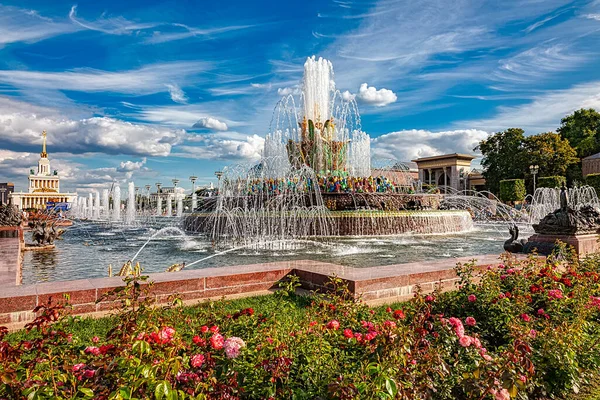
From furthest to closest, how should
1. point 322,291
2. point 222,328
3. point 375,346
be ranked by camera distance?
point 322,291 < point 222,328 < point 375,346

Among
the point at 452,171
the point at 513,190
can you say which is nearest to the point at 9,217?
the point at 513,190

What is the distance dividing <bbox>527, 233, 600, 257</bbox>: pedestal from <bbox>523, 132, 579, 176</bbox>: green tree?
44039 millimetres

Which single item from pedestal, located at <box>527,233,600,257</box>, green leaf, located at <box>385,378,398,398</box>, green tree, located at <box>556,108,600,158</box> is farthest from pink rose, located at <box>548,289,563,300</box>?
green tree, located at <box>556,108,600,158</box>

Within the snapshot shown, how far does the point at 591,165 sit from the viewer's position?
49.4 m

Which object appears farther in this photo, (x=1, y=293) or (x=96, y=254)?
(x=96, y=254)

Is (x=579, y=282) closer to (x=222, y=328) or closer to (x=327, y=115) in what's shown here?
(x=222, y=328)

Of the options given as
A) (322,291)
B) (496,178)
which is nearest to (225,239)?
(322,291)

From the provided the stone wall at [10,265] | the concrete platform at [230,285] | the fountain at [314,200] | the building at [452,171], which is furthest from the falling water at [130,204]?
the building at [452,171]

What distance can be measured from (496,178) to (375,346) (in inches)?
2246

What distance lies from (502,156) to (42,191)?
98.7 metres

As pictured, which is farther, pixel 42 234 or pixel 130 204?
pixel 130 204

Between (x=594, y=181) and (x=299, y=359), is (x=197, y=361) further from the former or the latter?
(x=594, y=181)

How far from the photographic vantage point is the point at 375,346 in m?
3.04

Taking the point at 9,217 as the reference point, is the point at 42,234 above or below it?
below
